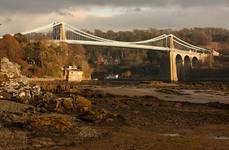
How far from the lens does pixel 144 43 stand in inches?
4011

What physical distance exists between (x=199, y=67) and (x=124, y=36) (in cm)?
3622

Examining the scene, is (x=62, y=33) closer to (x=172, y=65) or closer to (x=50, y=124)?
(x=172, y=65)

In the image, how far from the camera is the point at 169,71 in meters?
95.8

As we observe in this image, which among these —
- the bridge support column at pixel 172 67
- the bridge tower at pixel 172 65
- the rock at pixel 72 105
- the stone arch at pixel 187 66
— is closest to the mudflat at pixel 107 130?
the rock at pixel 72 105

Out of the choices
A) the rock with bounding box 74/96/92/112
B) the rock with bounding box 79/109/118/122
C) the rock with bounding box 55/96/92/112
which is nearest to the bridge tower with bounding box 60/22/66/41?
the rock with bounding box 74/96/92/112

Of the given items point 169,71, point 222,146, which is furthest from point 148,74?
point 222,146

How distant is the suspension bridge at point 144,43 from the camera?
86312mm

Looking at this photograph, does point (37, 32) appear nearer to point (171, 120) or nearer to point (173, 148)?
point (171, 120)

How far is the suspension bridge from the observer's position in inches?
3398

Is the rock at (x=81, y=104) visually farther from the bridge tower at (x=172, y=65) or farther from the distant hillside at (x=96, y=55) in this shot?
the bridge tower at (x=172, y=65)

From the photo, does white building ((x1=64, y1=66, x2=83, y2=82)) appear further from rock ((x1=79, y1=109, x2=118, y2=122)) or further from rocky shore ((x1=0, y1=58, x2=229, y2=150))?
rock ((x1=79, y1=109, x2=118, y2=122))

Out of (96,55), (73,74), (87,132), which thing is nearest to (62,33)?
(73,74)

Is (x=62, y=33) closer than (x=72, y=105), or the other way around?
(x=72, y=105)

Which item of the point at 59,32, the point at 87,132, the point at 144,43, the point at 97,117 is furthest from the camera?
the point at 144,43
